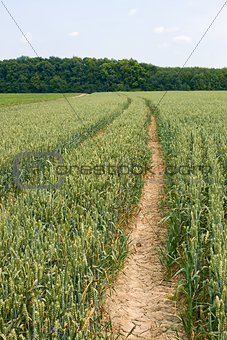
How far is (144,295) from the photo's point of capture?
321 cm

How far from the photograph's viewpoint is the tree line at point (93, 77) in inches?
2734

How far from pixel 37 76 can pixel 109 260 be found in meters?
68.6

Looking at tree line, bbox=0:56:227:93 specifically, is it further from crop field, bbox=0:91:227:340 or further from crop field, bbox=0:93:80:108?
crop field, bbox=0:91:227:340

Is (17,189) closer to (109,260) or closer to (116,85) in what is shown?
(109,260)

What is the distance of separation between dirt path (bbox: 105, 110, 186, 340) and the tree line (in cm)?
6192

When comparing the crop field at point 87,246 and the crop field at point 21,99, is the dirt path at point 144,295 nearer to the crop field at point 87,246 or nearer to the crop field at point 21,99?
the crop field at point 87,246

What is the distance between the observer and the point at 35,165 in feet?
23.0

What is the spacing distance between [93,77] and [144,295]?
272ft

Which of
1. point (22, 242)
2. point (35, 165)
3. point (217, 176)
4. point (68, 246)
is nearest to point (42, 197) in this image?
point (22, 242)

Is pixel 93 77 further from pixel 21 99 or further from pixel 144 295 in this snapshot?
pixel 144 295

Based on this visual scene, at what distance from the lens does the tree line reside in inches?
2734

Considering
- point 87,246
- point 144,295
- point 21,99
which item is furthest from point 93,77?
point 87,246

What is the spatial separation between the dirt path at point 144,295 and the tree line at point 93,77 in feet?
203

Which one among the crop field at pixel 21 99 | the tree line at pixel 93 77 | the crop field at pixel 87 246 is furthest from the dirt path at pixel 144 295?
the tree line at pixel 93 77
